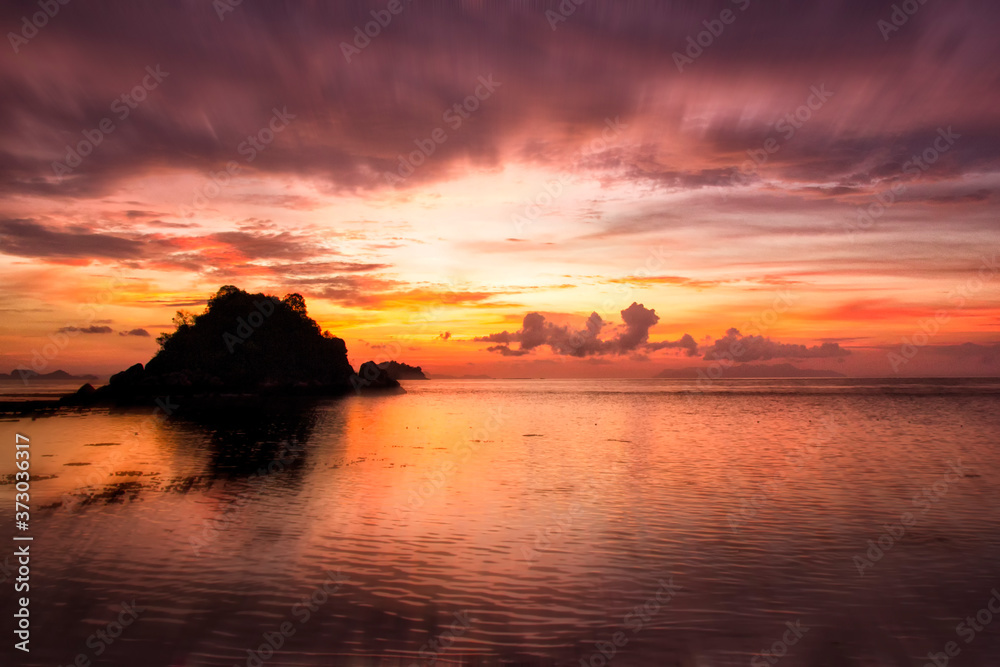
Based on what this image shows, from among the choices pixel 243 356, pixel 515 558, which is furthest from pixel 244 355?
pixel 515 558

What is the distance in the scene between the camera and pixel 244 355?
140750 millimetres

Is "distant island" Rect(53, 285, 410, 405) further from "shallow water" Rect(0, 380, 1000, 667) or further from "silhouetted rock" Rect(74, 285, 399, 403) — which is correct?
"shallow water" Rect(0, 380, 1000, 667)

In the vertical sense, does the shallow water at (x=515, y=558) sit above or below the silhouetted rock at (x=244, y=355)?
below

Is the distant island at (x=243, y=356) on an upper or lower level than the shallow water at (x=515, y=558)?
upper

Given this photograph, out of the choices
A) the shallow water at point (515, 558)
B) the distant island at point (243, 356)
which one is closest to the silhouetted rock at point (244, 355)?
the distant island at point (243, 356)

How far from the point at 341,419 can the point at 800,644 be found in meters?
60.3

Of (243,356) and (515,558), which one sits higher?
(243,356)

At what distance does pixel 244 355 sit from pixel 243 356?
1.16 feet

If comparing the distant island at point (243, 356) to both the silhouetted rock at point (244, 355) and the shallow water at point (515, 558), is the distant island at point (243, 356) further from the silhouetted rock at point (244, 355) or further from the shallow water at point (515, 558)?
the shallow water at point (515, 558)

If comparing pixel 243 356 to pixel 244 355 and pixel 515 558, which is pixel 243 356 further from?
pixel 515 558

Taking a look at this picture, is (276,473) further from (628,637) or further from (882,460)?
(882,460)

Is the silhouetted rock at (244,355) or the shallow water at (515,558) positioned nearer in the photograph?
the shallow water at (515,558)

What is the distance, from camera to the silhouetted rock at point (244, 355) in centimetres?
11962

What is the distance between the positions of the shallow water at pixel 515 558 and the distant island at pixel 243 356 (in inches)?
3599
